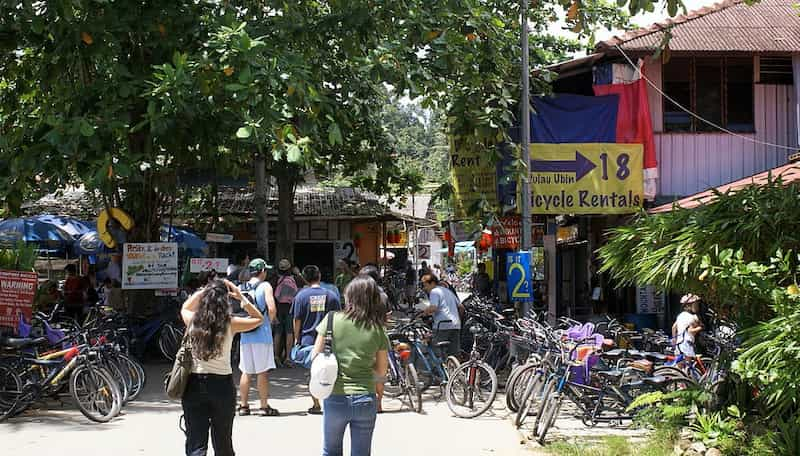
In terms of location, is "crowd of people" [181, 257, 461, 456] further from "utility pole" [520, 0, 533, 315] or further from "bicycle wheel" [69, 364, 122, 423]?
"utility pole" [520, 0, 533, 315]

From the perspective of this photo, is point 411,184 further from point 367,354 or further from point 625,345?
point 367,354

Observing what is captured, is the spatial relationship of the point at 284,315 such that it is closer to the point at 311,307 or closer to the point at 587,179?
the point at 311,307

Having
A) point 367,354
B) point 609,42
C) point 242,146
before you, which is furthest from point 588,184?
point 367,354

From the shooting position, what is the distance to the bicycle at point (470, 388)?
10.9 metres

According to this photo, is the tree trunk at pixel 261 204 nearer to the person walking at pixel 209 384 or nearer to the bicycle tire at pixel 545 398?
the bicycle tire at pixel 545 398

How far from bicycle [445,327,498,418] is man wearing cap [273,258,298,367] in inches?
181

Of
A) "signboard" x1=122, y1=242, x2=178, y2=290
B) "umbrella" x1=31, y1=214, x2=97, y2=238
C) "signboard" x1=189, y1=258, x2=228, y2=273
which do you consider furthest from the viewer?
"umbrella" x1=31, y1=214, x2=97, y2=238

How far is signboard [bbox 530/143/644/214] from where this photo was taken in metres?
14.9

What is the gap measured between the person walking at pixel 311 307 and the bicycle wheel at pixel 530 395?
2321 millimetres

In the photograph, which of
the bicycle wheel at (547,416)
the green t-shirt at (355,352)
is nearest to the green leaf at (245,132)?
the bicycle wheel at (547,416)

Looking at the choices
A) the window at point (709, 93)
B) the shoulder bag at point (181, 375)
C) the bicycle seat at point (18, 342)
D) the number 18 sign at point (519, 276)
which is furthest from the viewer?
the window at point (709, 93)

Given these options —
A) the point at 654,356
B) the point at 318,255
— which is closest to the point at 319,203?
the point at 318,255

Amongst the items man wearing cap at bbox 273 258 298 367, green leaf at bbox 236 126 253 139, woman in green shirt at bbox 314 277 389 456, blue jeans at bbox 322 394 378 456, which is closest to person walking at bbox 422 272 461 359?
green leaf at bbox 236 126 253 139

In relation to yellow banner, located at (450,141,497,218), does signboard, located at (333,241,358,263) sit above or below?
below
